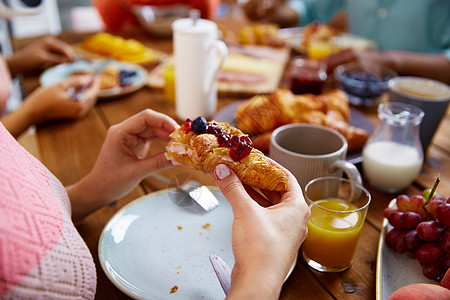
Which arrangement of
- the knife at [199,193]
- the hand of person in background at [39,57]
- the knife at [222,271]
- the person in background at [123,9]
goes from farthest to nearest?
the person in background at [123,9]
the hand of person in background at [39,57]
the knife at [199,193]
the knife at [222,271]

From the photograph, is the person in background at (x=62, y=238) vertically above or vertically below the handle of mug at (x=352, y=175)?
above

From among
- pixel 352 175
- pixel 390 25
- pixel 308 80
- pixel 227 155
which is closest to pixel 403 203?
pixel 352 175

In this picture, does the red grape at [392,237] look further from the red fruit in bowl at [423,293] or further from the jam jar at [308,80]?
the jam jar at [308,80]

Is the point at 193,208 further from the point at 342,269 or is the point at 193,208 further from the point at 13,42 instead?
the point at 13,42

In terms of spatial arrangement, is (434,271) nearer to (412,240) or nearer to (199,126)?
(412,240)

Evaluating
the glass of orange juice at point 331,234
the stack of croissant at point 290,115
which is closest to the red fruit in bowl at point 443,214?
the glass of orange juice at point 331,234

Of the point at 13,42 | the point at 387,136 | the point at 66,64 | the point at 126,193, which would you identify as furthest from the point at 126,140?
the point at 13,42

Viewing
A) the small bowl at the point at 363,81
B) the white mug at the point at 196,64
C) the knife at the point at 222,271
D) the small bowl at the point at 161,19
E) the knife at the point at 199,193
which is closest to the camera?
the knife at the point at 222,271
